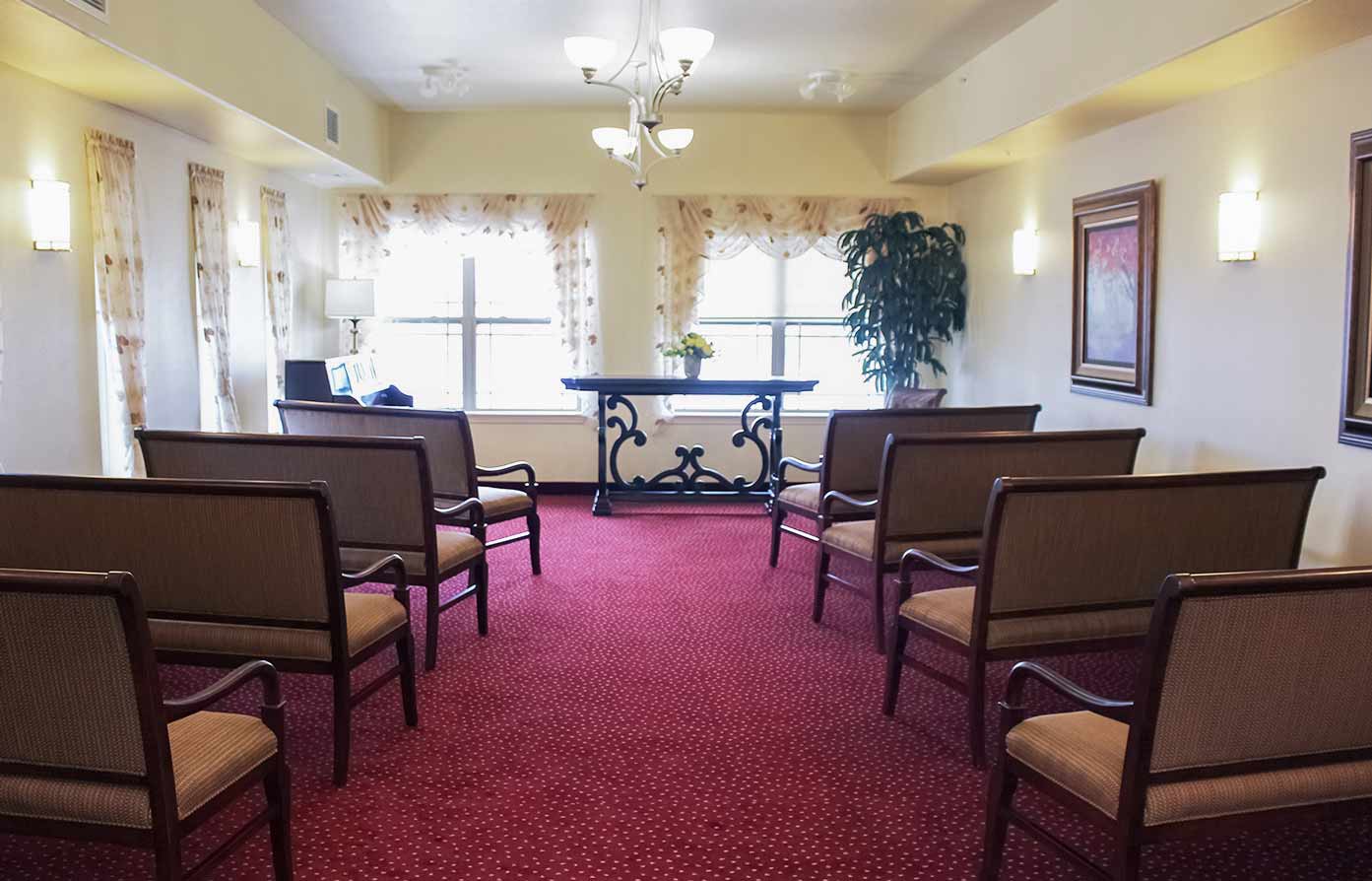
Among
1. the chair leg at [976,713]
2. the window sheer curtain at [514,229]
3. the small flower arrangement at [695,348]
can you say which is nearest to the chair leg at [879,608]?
the chair leg at [976,713]

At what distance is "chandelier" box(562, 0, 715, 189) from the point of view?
459cm

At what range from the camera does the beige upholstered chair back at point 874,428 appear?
5.18 m

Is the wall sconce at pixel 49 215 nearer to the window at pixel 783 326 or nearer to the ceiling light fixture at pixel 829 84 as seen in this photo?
the ceiling light fixture at pixel 829 84

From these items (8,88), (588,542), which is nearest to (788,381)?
(588,542)

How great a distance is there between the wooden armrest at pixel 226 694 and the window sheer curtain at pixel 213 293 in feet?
13.9

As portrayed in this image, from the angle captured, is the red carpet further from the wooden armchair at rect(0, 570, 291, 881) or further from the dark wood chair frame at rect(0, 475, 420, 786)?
the wooden armchair at rect(0, 570, 291, 881)

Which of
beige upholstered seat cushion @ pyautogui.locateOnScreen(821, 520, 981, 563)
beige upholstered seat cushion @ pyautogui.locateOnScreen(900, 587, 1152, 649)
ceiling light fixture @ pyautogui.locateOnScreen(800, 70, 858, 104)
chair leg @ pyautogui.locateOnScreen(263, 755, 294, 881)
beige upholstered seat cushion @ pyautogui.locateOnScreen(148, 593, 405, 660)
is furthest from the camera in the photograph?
ceiling light fixture @ pyautogui.locateOnScreen(800, 70, 858, 104)

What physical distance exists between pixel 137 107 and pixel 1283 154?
5167 mm

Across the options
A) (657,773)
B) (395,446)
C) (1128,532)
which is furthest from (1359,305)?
(395,446)

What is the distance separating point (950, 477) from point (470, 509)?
2.07m

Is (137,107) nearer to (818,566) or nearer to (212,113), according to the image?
(212,113)

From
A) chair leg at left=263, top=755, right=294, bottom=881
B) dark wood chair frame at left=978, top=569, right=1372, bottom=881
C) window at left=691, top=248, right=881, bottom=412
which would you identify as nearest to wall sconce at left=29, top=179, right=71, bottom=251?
chair leg at left=263, top=755, right=294, bottom=881

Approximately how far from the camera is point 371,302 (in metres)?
7.98

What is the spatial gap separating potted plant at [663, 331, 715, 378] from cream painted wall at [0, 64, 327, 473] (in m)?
3.03
